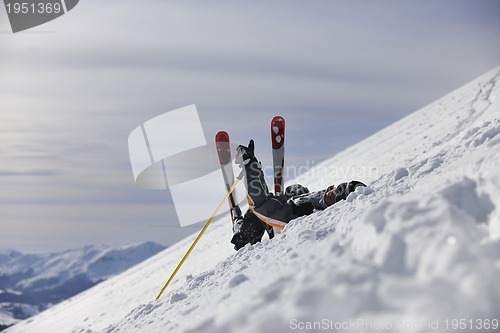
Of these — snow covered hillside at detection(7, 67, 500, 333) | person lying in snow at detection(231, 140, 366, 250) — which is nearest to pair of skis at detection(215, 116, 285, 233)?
person lying in snow at detection(231, 140, 366, 250)

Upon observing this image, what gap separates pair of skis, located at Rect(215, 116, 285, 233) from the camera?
9.74m

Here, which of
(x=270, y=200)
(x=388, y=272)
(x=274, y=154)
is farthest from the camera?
(x=274, y=154)

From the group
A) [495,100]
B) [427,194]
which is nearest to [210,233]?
[495,100]

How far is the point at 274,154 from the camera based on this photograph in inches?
398

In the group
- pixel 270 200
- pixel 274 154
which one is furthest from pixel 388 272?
pixel 274 154

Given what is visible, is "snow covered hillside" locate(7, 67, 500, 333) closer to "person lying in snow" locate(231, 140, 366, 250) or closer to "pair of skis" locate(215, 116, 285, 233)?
"person lying in snow" locate(231, 140, 366, 250)

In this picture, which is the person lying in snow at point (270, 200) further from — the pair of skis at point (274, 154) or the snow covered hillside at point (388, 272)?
the snow covered hillside at point (388, 272)

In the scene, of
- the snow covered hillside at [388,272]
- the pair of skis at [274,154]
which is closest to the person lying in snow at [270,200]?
the pair of skis at [274,154]

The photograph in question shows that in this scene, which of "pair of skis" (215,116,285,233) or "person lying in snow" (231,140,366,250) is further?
"pair of skis" (215,116,285,233)

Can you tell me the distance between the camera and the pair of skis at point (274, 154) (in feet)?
32.0

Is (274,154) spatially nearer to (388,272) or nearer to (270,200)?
(270,200)

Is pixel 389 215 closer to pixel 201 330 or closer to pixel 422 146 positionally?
pixel 201 330

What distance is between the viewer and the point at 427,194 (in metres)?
3.88

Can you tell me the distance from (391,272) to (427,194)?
0.96m
